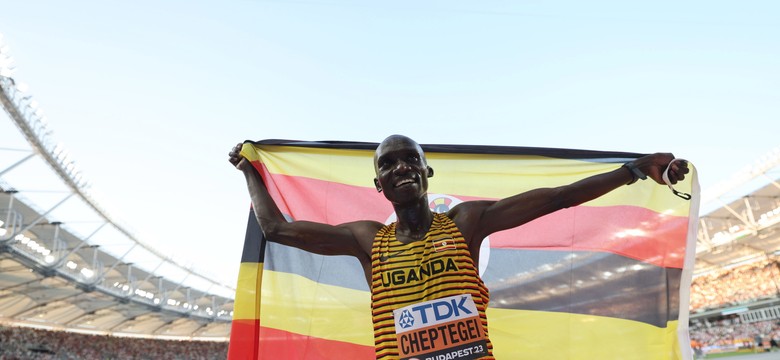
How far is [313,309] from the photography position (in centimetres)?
355

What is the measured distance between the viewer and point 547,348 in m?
3.43

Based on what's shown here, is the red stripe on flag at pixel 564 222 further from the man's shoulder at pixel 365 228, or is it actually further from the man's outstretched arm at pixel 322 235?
the man's shoulder at pixel 365 228

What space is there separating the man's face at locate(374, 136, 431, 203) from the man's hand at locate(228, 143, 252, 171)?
110 cm

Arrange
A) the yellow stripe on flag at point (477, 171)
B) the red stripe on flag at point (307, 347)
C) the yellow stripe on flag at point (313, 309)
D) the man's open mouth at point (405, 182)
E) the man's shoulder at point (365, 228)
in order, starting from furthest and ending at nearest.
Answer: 1. the yellow stripe on flag at point (477, 171)
2. the yellow stripe on flag at point (313, 309)
3. the red stripe on flag at point (307, 347)
4. the man's shoulder at point (365, 228)
5. the man's open mouth at point (405, 182)

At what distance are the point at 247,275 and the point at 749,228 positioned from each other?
3573 cm

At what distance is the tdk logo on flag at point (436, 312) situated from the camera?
2.07 m

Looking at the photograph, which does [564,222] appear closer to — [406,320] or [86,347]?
[406,320]

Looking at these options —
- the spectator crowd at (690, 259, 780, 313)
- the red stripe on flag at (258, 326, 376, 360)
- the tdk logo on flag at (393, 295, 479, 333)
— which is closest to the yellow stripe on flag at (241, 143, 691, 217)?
the red stripe on flag at (258, 326, 376, 360)

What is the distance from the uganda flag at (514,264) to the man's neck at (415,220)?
140cm

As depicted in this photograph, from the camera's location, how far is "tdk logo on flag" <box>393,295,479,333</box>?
6.80 feet

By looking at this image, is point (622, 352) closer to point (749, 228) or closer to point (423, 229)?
point (423, 229)

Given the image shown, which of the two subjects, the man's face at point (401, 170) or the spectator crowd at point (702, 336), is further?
the spectator crowd at point (702, 336)

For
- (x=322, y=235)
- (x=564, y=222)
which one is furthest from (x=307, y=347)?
(x=564, y=222)

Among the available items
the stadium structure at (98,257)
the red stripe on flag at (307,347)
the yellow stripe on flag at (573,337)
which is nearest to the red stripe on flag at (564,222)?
the yellow stripe on flag at (573,337)
